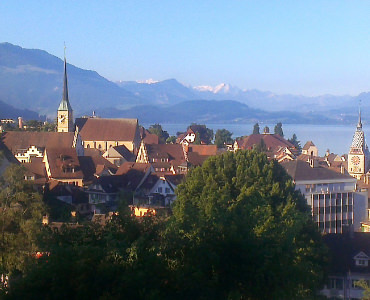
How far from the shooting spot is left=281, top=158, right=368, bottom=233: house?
30.0 metres

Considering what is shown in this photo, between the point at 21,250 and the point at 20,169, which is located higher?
the point at 20,169

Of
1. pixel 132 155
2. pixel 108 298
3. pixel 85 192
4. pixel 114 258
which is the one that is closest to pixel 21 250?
pixel 114 258

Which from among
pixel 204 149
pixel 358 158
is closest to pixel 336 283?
pixel 358 158

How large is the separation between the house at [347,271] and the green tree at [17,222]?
886cm

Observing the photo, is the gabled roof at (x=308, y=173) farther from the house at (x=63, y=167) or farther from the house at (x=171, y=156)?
the house at (x=171, y=156)

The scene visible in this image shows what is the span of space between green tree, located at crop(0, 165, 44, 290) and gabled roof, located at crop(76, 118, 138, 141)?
4605 cm

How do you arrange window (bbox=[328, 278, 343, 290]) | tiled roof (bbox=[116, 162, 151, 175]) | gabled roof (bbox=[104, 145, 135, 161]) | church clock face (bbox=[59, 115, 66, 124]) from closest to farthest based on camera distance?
window (bbox=[328, 278, 343, 290]), tiled roof (bbox=[116, 162, 151, 175]), gabled roof (bbox=[104, 145, 135, 161]), church clock face (bbox=[59, 115, 66, 124])

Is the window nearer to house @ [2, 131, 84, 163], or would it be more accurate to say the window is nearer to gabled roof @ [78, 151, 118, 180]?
gabled roof @ [78, 151, 118, 180]

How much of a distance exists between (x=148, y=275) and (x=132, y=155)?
48.9 meters

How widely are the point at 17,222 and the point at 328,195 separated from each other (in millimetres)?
19619

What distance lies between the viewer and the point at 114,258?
28.7 feet

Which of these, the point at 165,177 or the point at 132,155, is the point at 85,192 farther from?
the point at 132,155

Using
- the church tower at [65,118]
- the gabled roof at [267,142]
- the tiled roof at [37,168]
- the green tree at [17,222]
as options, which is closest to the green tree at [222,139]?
the gabled roof at [267,142]

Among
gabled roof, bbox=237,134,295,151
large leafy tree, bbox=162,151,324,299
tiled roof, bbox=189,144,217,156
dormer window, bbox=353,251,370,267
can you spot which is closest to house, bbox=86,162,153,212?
dormer window, bbox=353,251,370,267
